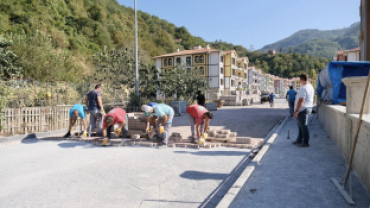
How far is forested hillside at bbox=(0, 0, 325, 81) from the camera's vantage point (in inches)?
A: 805

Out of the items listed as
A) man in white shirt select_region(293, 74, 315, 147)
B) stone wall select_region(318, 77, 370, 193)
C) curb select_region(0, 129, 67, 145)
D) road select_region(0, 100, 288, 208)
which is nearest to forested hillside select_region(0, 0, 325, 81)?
curb select_region(0, 129, 67, 145)

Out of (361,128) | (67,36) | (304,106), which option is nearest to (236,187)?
(361,128)

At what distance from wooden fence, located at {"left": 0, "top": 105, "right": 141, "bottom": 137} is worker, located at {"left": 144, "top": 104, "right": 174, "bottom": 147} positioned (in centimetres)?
581

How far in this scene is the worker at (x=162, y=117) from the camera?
23.6ft

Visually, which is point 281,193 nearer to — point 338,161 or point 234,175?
point 234,175

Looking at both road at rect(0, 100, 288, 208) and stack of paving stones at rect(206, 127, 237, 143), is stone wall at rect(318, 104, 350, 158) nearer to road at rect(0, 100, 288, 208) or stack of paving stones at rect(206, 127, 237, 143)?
road at rect(0, 100, 288, 208)

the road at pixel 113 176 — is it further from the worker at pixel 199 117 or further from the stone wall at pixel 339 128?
the stone wall at pixel 339 128

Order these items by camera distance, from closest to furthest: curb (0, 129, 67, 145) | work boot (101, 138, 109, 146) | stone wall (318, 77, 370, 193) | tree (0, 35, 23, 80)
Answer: stone wall (318, 77, 370, 193) → work boot (101, 138, 109, 146) → curb (0, 129, 67, 145) → tree (0, 35, 23, 80)

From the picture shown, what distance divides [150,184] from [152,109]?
326cm

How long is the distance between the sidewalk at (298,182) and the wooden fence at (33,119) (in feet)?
30.4

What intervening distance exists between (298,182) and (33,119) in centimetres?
1028

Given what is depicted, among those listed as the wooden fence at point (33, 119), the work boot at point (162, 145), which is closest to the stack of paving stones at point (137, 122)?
the work boot at point (162, 145)

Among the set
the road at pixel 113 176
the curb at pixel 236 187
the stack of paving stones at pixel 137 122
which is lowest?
the road at pixel 113 176

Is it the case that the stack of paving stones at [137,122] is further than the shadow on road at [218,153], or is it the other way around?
the stack of paving stones at [137,122]
